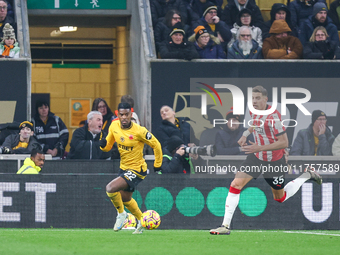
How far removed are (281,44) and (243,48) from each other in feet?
2.97

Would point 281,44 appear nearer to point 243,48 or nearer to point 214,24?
point 243,48

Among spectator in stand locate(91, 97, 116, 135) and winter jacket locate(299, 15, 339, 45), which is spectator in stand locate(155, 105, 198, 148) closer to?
spectator in stand locate(91, 97, 116, 135)

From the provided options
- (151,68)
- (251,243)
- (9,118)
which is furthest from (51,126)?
(251,243)

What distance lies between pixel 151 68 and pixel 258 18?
124 inches

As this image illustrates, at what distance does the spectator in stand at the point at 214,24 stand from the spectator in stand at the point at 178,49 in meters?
1.01

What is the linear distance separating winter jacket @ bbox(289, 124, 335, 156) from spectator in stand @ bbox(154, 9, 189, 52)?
11.8ft

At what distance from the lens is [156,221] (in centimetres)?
972

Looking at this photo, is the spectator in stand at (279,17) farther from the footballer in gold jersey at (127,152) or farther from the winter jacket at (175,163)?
the footballer in gold jersey at (127,152)

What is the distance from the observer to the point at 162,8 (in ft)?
50.0

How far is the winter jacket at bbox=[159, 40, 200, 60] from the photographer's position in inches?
543

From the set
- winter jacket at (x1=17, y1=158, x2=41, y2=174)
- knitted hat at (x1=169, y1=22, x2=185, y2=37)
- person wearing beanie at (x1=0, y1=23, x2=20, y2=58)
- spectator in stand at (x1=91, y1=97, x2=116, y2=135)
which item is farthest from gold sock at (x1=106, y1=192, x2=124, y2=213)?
person wearing beanie at (x1=0, y1=23, x2=20, y2=58)

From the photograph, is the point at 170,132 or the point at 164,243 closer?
the point at 164,243

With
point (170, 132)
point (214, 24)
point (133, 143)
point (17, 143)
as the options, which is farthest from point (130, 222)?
point (214, 24)

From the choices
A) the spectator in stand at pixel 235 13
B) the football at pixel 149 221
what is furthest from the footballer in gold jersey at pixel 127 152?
the spectator in stand at pixel 235 13
